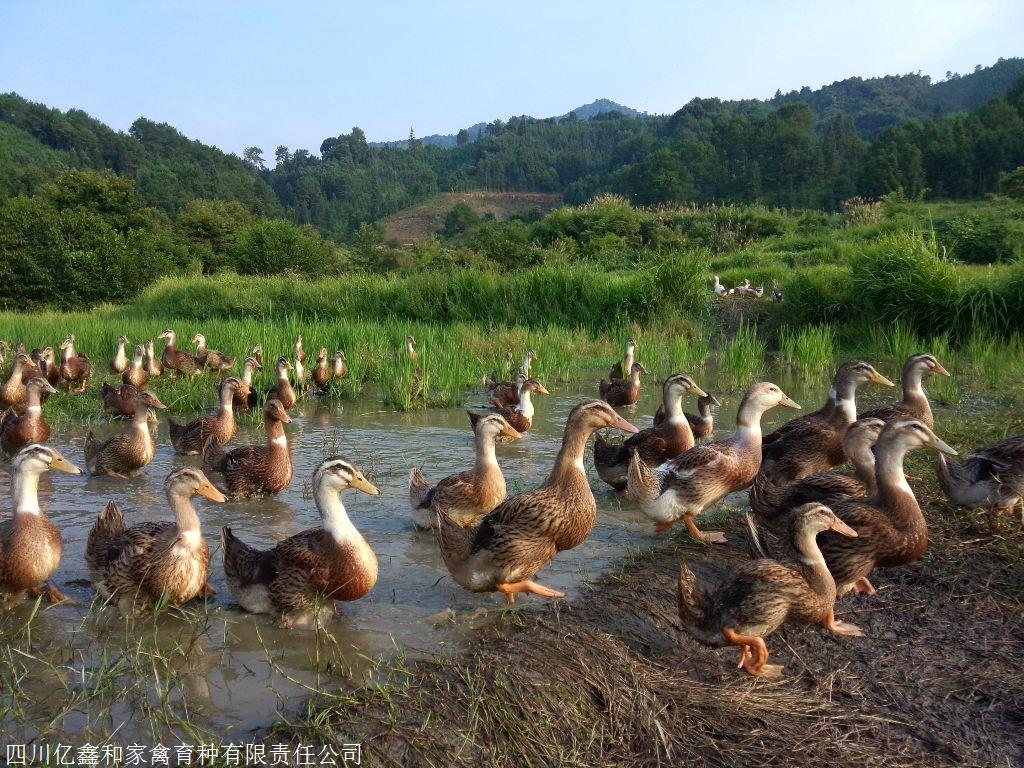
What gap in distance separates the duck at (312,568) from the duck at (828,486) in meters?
2.63

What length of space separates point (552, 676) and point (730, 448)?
2698 millimetres

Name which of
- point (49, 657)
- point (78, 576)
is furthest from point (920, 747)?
point (78, 576)

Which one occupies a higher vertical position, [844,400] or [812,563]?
[844,400]

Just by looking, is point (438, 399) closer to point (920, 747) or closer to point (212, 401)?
point (212, 401)

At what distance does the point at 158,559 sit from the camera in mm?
4477

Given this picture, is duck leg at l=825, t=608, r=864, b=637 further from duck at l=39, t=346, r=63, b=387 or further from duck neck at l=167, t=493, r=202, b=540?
duck at l=39, t=346, r=63, b=387

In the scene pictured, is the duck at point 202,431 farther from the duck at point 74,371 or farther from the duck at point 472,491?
the duck at point 74,371

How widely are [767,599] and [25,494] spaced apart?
4.39 m

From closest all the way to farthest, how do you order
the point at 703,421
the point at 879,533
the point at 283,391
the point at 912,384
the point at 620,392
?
the point at 879,533
the point at 912,384
the point at 703,421
the point at 283,391
the point at 620,392

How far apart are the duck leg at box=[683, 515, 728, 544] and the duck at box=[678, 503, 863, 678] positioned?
1.25 metres

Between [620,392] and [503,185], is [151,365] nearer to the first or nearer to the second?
[620,392]

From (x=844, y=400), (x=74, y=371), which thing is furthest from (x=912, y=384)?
(x=74, y=371)

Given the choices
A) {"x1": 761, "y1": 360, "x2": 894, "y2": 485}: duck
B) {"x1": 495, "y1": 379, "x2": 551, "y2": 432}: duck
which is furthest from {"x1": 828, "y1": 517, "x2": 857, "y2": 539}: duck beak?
{"x1": 495, "y1": 379, "x2": 551, "y2": 432}: duck

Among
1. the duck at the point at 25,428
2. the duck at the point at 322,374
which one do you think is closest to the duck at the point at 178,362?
the duck at the point at 322,374
